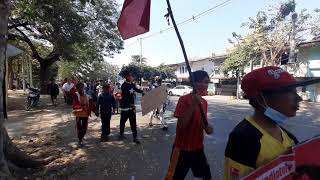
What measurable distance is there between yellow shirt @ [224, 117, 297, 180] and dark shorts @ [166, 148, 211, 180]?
2425 mm

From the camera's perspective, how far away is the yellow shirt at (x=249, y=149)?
2.27 m

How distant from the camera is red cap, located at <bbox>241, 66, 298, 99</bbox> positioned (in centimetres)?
236

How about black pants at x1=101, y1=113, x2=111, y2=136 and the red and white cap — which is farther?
black pants at x1=101, y1=113, x2=111, y2=136

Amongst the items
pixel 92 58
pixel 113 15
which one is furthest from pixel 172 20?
pixel 92 58

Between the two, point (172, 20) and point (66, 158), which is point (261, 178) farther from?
point (66, 158)

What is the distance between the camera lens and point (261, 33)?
1463 inches

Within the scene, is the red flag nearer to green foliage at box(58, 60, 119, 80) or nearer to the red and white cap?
the red and white cap

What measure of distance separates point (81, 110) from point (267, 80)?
28.2 feet

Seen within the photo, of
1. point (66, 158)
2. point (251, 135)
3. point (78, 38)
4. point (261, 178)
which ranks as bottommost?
point (66, 158)

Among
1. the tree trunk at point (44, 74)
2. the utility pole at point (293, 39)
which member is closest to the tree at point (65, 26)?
the tree trunk at point (44, 74)

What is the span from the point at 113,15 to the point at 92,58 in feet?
17.4

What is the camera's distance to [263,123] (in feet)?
8.07

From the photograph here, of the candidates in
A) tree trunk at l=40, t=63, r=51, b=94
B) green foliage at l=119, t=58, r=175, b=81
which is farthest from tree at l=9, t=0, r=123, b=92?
green foliage at l=119, t=58, r=175, b=81

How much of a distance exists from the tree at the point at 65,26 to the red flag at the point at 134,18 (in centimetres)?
500
